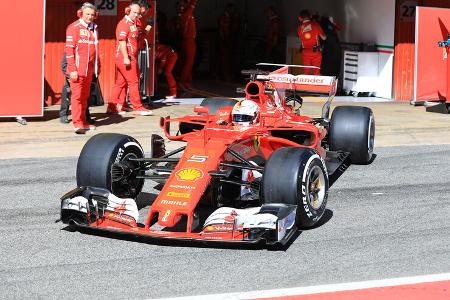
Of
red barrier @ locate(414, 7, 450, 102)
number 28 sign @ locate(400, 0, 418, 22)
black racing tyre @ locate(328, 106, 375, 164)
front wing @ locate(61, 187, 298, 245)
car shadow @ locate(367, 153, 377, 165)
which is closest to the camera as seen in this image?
front wing @ locate(61, 187, 298, 245)

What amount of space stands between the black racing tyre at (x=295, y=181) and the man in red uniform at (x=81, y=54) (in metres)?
5.96

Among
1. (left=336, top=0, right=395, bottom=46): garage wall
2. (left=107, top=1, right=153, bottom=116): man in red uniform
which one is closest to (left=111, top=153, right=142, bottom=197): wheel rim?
(left=107, top=1, right=153, bottom=116): man in red uniform

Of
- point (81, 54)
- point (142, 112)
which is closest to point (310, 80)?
point (81, 54)

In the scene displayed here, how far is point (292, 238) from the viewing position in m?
8.05

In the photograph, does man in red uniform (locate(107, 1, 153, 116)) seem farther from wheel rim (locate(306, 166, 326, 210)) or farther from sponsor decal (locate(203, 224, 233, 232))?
sponsor decal (locate(203, 224, 233, 232))

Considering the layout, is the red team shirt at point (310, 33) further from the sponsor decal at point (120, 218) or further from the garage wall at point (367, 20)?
the sponsor decal at point (120, 218)

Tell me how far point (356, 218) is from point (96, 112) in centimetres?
817

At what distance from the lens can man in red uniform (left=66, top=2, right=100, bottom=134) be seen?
44.2 feet

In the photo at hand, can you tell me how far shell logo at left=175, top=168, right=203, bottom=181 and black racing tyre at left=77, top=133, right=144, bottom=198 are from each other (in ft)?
2.67

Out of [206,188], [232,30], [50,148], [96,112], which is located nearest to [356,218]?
[206,188]

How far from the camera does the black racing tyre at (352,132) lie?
1128 cm

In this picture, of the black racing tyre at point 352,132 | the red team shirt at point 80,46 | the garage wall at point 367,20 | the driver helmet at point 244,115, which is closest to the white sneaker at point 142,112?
the red team shirt at point 80,46

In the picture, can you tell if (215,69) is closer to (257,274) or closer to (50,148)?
(50,148)

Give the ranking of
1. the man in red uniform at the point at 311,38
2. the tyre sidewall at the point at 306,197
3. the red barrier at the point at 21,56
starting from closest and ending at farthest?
the tyre sidewall at the point at 306,197 → the red barrier at the point at 21,56 → the man in red uniform at the point at 311,38
